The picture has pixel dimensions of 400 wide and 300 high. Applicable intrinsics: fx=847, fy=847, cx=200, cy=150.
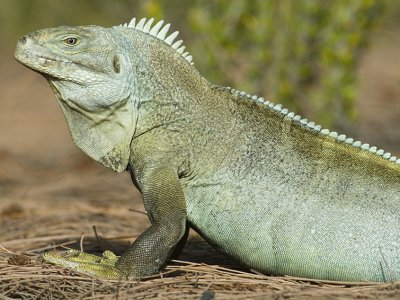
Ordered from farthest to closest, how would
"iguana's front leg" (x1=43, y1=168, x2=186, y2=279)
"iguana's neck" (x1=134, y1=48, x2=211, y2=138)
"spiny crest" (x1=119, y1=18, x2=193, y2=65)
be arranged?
1. "spiny crest" (x1=119, y1=18, x2=193, y2=65)
2. "iguana's neck" (x1=134, y1=48, x2=211, y2=138)
3. "iguana's front leg" (x1=43, y1=168, x2=186, y2=279)

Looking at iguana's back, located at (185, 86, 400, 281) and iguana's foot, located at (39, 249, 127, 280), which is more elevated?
iguana's back, located at (185, 86, 400, 281)

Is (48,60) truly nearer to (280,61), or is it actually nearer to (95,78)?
(95,78)

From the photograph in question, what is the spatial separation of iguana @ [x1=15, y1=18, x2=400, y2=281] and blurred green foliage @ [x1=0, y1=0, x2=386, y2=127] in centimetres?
→ 525

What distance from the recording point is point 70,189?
10.2m

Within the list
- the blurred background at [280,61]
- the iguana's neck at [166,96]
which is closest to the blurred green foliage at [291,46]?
the blurred background at [280,61]

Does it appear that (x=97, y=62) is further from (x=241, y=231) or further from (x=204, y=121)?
(x=241, y=231)

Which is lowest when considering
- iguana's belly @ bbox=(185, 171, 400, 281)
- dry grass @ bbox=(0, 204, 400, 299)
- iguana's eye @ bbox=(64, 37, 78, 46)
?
dry grass @ bbox=(0, 204, 400, 299)

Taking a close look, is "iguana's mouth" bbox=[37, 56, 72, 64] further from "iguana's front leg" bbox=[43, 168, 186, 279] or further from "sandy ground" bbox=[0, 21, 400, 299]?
"sandy ground" bbox=[0, 21, 400, 299]

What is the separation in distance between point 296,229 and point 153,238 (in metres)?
0.96

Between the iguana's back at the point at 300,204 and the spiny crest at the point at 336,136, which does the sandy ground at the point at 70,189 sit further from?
the spiny crest at the point at 336,136

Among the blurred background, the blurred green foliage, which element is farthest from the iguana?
the blurred green foliage

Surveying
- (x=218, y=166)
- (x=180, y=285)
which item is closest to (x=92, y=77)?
(x=218, y=166)

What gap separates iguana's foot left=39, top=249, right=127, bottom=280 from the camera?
5484mm

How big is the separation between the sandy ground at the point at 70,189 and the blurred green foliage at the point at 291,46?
82 cm
